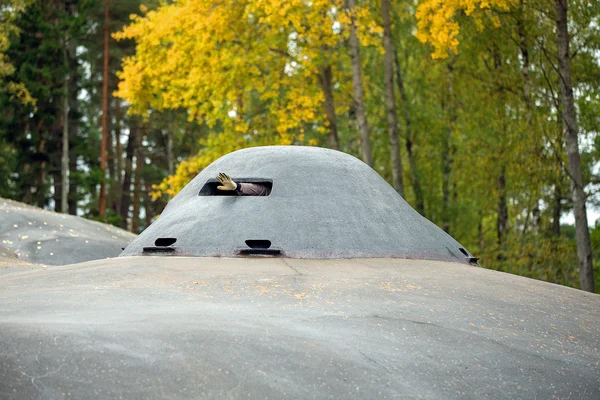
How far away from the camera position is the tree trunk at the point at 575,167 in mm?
9500

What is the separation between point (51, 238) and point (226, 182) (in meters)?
5.98

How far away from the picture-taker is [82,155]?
2959cm

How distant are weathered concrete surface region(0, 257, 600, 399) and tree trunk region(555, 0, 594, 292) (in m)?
4.18

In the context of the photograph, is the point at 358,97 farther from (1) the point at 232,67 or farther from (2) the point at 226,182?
(2) the point at 226,182

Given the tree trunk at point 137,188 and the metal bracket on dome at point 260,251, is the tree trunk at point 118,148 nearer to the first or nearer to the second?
the tree trunk at point 137,188

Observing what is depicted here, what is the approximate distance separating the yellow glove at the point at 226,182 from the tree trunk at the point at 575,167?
4.80 meters

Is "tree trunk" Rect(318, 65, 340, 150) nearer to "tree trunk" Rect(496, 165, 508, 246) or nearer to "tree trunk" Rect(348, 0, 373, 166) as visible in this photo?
"tree trunk" Rect(348, 0, 373, 166)

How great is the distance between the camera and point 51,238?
39.3 feet

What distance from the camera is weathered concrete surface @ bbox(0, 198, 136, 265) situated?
11234mm

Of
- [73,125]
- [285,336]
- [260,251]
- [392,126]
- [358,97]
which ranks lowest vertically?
[285,336]

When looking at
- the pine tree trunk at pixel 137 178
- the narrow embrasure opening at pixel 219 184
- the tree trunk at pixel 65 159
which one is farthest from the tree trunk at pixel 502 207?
the pine tree trunk at pixel 137 178

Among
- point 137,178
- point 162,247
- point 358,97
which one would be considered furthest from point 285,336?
point 137,178

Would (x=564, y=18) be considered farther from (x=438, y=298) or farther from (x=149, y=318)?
(x=149, y=318)

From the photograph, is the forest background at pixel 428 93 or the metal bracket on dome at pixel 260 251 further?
the forest background at pixel 428 93
